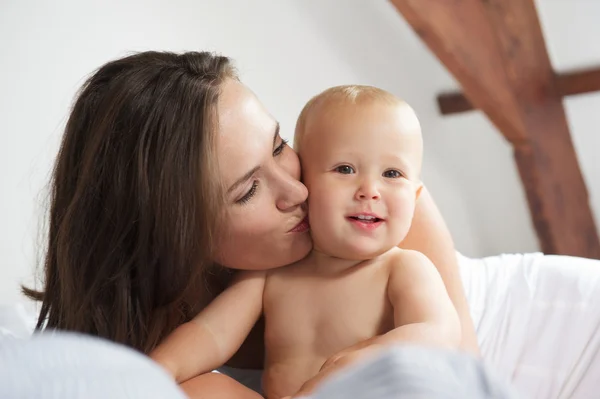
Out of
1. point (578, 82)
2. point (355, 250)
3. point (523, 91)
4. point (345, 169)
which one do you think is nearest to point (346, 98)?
point (345, 169)

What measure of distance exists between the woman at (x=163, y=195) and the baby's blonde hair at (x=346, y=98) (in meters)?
0.06

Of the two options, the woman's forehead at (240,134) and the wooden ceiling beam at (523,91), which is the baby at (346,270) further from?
the wooden ceiling beam at (523,91)

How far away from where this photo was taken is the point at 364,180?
3.56 feet

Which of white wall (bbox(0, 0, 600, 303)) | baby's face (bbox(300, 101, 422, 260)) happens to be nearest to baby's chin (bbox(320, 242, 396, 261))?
baby's face (bbox(300, 101, 422, 260))

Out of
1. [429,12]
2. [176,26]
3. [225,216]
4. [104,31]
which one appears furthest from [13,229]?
[429,12]

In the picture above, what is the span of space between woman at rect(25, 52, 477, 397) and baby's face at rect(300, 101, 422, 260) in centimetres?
4

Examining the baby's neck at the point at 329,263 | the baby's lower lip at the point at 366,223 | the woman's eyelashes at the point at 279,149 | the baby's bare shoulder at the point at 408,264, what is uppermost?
the woman's eyelashes at the point at 279,149

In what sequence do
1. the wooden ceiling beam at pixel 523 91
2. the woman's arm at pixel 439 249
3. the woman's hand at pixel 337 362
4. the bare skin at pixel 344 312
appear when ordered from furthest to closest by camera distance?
the wooden ceiling beam at pixel 523 91
the woman's arm at pixel 439 249
the bare skin at pixel 344 312
the woman's hand at pixel 337 362

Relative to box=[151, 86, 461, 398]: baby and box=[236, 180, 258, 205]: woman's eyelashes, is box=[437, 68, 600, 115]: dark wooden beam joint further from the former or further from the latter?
box=[236, 180, 258, 205]: woman's eyelashes

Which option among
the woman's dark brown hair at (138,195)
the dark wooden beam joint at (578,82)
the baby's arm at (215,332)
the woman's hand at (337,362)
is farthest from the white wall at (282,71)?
the woman's hand at (337,362)

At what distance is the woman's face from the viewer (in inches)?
42.7

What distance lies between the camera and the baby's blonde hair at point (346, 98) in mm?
1129

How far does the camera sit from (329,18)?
2.85 m

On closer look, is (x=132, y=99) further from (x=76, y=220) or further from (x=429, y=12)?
(x=429, y=12)
